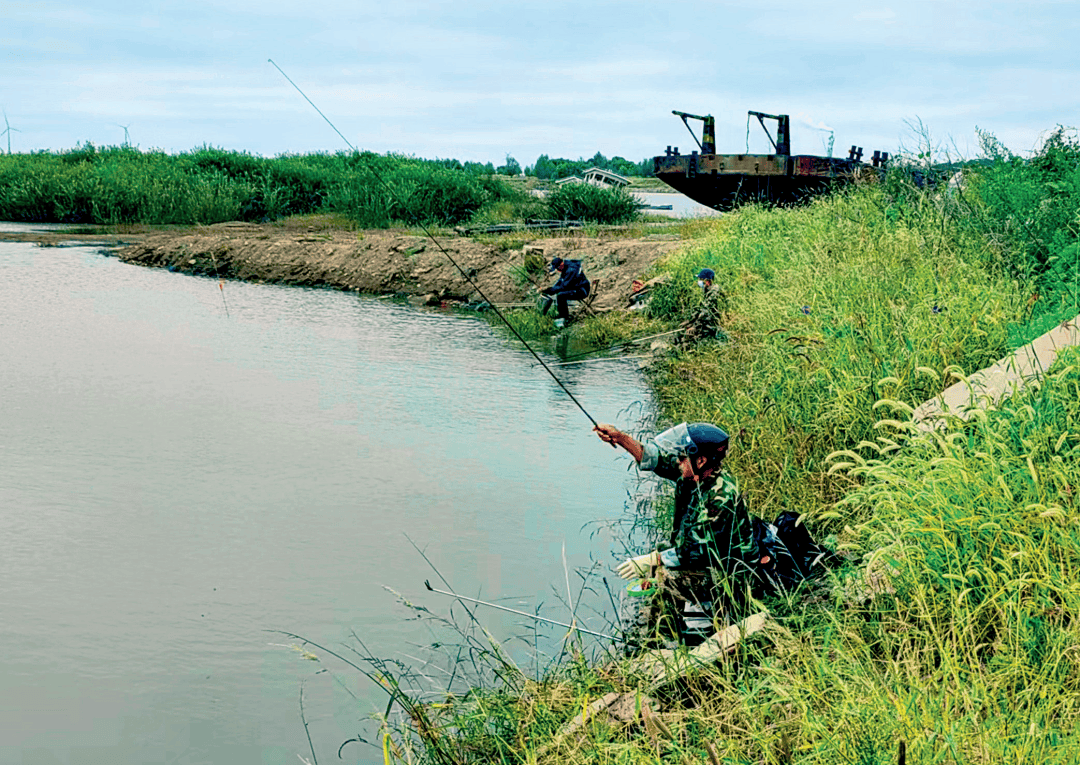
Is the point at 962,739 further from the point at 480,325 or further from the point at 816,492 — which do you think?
the point at 480,325

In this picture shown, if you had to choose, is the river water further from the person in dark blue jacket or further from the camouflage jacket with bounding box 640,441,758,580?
the person in dark blue jacket

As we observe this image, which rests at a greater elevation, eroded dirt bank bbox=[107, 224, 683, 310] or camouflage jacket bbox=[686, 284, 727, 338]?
eroded dirt bank bbox=[107, 224, 683, 310]

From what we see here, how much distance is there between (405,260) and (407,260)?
4 centimetres

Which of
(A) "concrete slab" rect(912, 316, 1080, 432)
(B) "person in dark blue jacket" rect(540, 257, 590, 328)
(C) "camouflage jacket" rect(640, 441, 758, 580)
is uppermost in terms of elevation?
(B) "person in dark blue jacket" rect(540, 257, 590, 328)

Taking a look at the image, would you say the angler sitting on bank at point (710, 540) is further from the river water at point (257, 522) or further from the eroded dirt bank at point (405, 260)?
the eroded dirt bank at point (405, 260)

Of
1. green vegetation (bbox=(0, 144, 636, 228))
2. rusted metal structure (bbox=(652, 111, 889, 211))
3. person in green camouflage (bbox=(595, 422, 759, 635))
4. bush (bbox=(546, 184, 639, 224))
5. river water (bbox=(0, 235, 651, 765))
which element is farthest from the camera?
green vegetation (bbox=(0, 144, 636, 228))

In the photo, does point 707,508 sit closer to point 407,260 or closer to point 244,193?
point 407,260

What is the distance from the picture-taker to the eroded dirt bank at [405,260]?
56.3 ft

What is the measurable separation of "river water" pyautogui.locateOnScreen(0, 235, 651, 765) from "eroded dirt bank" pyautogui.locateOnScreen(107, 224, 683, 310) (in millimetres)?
5023

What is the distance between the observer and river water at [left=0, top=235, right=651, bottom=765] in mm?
4363

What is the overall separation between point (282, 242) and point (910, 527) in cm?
2056

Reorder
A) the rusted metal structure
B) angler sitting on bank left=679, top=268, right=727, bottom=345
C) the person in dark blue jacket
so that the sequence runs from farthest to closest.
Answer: the rusted metal structure < the person in dark blue jacket < angler sitting on bank left=679, top=268, right=727, bottom=345

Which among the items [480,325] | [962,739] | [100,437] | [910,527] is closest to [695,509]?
[910,527]

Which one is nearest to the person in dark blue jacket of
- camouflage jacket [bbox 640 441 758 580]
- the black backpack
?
the black backpack
